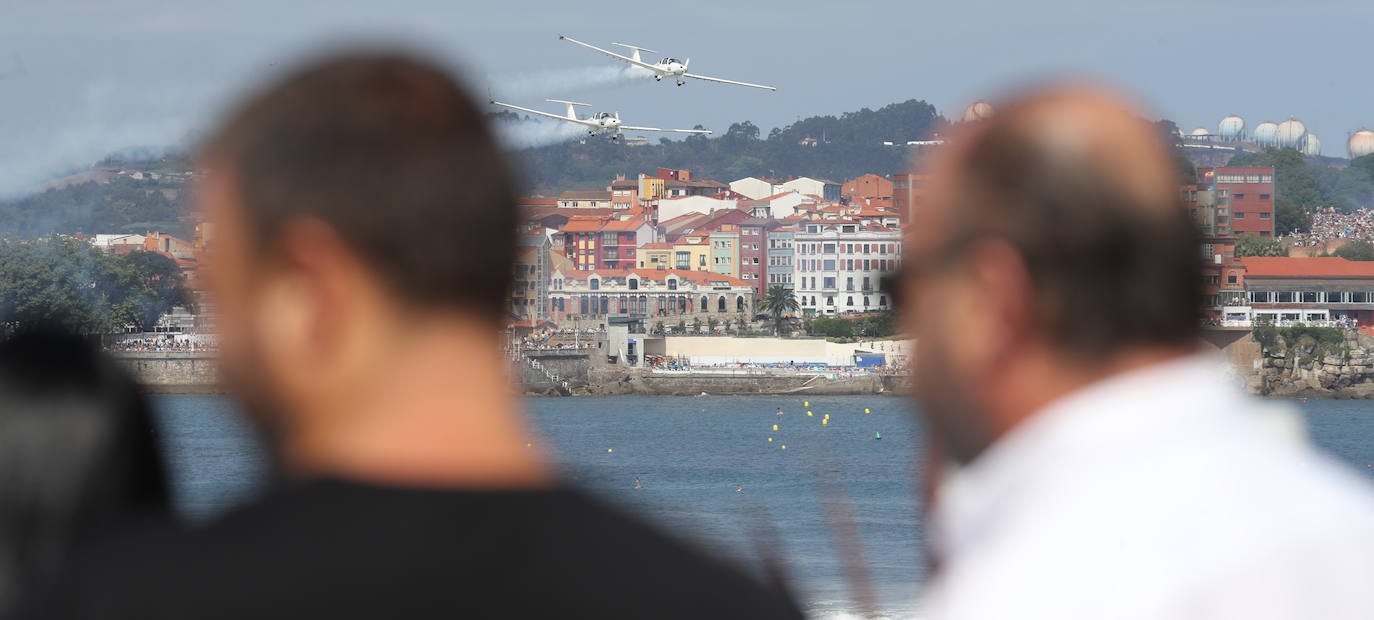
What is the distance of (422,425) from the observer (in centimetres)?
81

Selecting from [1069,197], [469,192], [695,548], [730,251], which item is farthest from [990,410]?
[730,251]

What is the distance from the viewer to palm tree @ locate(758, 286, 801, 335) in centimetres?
6112

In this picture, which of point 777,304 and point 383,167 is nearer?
point 383,167

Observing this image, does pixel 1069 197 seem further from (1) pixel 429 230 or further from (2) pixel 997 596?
(1) pixel 429 230

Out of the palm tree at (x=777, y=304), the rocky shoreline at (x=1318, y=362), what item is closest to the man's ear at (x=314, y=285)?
the rocky shoreline at (x=1318, y=362)

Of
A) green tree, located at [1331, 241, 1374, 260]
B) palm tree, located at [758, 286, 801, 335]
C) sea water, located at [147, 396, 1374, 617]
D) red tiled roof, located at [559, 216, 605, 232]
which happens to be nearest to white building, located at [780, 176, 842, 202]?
red tiled roof, located at [559, 216, 605, 232]

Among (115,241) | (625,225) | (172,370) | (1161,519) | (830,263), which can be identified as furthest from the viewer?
(625,225)

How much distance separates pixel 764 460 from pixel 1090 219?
3801 cm

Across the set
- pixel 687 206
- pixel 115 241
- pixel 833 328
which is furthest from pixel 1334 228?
pixel 115 241

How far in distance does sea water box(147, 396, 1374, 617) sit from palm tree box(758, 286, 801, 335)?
25.9ft

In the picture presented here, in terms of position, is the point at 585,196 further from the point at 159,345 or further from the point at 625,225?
the point at 159,345

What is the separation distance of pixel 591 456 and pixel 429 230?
3729 cm

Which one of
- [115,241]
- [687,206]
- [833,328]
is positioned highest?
[687,206]

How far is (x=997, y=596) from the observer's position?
844 mm
